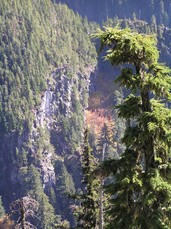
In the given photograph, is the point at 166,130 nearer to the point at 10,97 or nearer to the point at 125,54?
the point at 125,54

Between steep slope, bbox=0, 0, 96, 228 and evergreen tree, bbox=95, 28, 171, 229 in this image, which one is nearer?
evergreen tree, bbox=95, 28, 171, 229

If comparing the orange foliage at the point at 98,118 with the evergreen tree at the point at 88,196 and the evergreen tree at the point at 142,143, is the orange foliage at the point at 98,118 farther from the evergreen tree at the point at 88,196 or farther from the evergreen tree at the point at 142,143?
the evergreen tree at the point at 142,143

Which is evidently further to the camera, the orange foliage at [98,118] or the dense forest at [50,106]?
the orange foliage at [98,118]

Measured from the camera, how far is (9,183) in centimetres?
9875

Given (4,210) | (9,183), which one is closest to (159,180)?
(4,210)

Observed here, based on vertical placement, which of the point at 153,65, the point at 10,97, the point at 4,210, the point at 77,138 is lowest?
the point at 153,65

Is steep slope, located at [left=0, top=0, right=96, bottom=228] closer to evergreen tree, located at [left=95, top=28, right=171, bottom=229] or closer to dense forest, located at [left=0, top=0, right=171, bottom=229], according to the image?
dense forest, located at [left=0, top=0, right=171, bottom=229]

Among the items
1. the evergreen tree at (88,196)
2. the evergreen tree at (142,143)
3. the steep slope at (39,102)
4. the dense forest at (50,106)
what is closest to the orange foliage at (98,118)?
the dense forest at (50,106)

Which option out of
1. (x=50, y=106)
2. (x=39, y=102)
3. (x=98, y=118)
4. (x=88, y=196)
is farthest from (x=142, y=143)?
(x=98, y=118)

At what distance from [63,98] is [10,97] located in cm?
1534

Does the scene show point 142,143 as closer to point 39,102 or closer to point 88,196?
point 88,196

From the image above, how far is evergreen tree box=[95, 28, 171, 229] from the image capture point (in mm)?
8825

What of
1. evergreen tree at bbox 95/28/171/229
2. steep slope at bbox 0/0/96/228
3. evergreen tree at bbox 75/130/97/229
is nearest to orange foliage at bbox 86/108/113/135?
steep slope at bbox 0/0/96/228

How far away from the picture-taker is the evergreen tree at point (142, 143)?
8825mm
